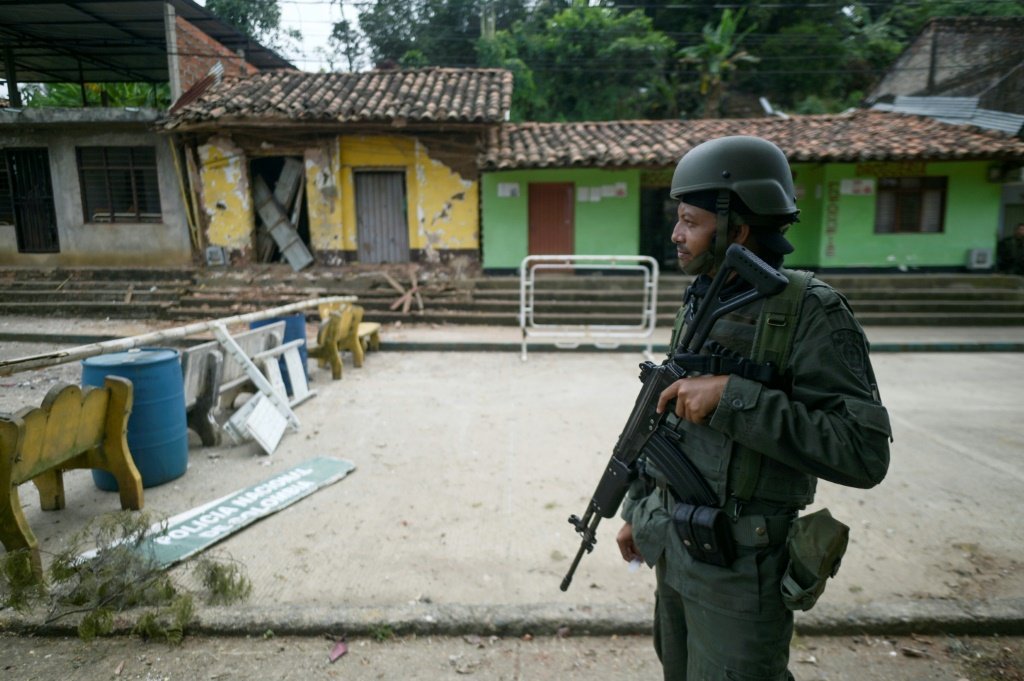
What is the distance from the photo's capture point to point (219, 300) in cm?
1220

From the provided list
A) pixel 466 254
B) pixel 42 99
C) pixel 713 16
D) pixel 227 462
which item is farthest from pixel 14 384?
pixel 713 16

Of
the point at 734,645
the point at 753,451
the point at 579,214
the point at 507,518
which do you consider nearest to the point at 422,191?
the point at 579,214

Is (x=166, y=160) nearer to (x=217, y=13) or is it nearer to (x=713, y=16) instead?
(x=217, y=13)

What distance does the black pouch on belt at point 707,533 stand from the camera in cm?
150

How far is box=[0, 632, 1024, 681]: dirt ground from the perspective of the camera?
2.45 meters

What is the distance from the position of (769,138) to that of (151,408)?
1291cm

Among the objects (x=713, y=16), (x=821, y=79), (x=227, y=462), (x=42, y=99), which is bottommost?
(x=227, y=462)

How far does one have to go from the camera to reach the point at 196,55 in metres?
13.1

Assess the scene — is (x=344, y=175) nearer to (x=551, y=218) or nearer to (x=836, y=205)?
(x=551, y=218)

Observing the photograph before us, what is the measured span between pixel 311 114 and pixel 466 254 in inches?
160

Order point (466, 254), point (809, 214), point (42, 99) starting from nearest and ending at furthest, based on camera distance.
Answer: point (466, 254)
point (809, 214)
point (42, 99)

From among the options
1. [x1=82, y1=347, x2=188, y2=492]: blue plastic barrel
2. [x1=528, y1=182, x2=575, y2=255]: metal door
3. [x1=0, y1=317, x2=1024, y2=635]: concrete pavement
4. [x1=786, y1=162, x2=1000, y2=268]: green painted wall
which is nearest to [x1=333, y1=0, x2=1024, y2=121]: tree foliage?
[x1=786, y1=162, x2=1000, y2=268]: green painted wall

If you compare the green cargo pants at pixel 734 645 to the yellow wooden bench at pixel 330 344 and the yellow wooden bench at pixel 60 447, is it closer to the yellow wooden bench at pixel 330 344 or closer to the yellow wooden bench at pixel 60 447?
the yellow wooden bench at pixel 60 447

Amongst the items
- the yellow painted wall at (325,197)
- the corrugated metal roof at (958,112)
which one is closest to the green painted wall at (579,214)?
the yellow painted wall at (325,197)
